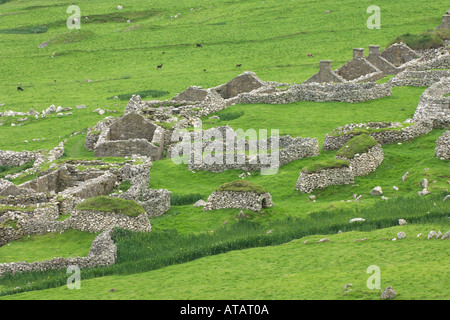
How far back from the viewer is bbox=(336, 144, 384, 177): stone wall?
31.8 metres

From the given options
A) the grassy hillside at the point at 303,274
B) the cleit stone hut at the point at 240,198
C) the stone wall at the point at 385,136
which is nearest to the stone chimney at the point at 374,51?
the stone wall at the point at 385,136

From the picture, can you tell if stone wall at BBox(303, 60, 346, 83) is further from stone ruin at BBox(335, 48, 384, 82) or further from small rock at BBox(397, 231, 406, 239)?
small rock at BBox(397, 231, 406, 239)

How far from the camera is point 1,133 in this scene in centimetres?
5444

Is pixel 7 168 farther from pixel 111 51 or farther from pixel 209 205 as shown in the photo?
pixel 111 51

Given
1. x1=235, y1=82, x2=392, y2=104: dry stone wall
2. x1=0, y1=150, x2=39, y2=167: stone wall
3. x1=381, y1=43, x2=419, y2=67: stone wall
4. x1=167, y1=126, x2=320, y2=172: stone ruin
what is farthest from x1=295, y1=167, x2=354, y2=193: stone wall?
x1=381, y1=43, x2=419, y2=67: stone wall

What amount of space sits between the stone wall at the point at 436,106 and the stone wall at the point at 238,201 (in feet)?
44.0

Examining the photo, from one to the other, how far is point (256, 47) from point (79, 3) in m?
52.6

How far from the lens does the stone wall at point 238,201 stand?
1117 inches

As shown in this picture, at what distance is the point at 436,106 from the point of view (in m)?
41.1

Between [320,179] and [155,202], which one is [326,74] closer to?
[320,179]

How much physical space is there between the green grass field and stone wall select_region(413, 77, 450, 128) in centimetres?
82

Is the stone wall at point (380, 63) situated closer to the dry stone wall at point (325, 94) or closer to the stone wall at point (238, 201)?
the dry stone wall at point (325, 94)
